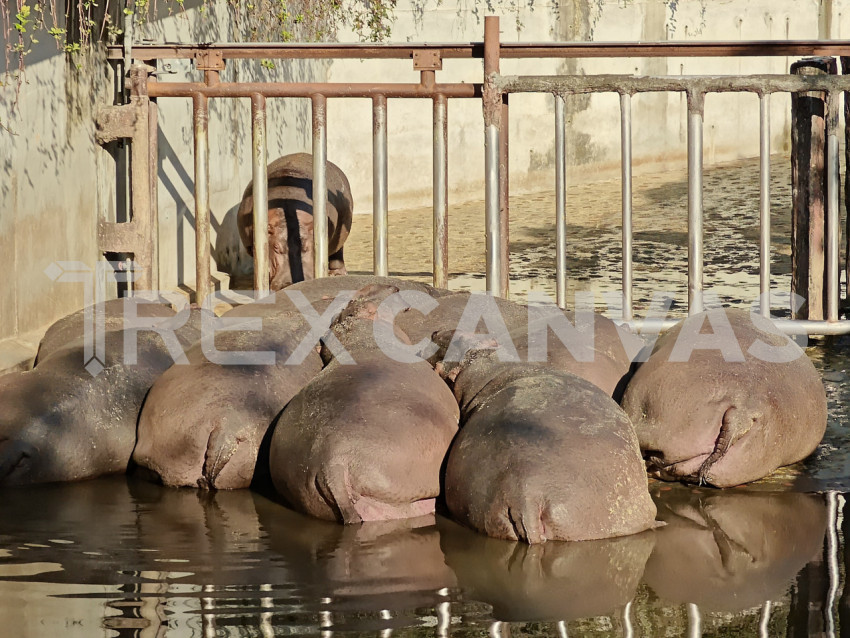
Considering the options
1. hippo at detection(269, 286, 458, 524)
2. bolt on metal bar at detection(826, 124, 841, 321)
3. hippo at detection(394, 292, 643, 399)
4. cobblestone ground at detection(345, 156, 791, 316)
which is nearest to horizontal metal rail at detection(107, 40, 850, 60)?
bolt on metal bar at detection(826, 124, 841, 321)

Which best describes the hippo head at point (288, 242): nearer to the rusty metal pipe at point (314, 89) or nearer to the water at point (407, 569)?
the rusty metal pipe at point (314, 89)

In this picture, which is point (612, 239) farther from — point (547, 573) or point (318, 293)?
point (547, 573)

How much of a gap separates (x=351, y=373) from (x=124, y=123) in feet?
10.2

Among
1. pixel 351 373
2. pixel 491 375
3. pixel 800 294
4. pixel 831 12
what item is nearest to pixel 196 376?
pixel 351 373

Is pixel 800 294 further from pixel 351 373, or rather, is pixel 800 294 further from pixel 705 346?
pixel 351 373

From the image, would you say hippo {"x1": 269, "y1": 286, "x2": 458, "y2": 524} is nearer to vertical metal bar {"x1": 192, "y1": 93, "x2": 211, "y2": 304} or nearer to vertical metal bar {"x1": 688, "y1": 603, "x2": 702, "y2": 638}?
vertical metal bar {"x1": 688, "y1": 603, "x2": 702, "y2": 638}

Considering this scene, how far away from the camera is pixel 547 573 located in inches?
164

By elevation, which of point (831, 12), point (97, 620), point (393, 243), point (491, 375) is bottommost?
point (97, 620)

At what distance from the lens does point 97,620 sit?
147 inches

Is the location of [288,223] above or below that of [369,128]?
below

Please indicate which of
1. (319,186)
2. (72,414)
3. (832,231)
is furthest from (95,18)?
(832,231)

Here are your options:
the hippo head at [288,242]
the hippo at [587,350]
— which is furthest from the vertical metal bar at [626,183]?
the hippo head at [288,242]

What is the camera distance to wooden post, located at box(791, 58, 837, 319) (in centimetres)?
753

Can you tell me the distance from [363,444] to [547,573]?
0.86m
